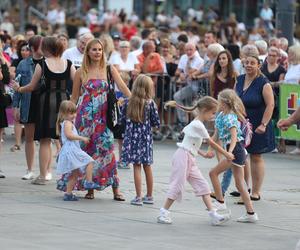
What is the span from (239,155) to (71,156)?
2008 millimetres

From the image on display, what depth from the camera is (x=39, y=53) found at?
1592cm

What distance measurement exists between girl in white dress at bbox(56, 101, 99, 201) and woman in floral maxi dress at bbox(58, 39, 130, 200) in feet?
0.34

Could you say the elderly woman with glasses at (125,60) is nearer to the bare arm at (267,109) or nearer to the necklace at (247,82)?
the necklace at (247,82)

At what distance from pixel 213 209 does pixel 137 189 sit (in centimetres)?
154

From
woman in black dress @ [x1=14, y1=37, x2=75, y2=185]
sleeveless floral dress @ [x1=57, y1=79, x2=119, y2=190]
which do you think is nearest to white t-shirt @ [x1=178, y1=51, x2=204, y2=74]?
woman in black dress @ [x1=14, y1=37, x2=75, y2=185]

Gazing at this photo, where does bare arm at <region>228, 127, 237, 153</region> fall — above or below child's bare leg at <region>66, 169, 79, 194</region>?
above

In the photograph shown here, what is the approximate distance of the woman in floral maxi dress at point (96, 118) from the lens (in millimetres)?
14141

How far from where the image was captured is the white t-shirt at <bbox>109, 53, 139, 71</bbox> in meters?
22.8

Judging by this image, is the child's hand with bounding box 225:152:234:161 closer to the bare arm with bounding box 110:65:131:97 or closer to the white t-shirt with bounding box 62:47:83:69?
the bare arm with bounding box 110:65:131:97

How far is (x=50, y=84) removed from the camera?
50.3 ft

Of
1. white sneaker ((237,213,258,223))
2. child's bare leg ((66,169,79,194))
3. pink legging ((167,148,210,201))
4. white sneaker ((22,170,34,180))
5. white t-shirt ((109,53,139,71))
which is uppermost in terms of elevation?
white t-shirt ((109,53,139,71))

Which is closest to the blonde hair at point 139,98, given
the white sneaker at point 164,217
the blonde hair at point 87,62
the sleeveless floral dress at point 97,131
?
the sleeveless floral dress at point 97,131

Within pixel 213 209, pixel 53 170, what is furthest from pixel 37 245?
pixel 53 170

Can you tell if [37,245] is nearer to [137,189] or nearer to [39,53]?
[137,189]
